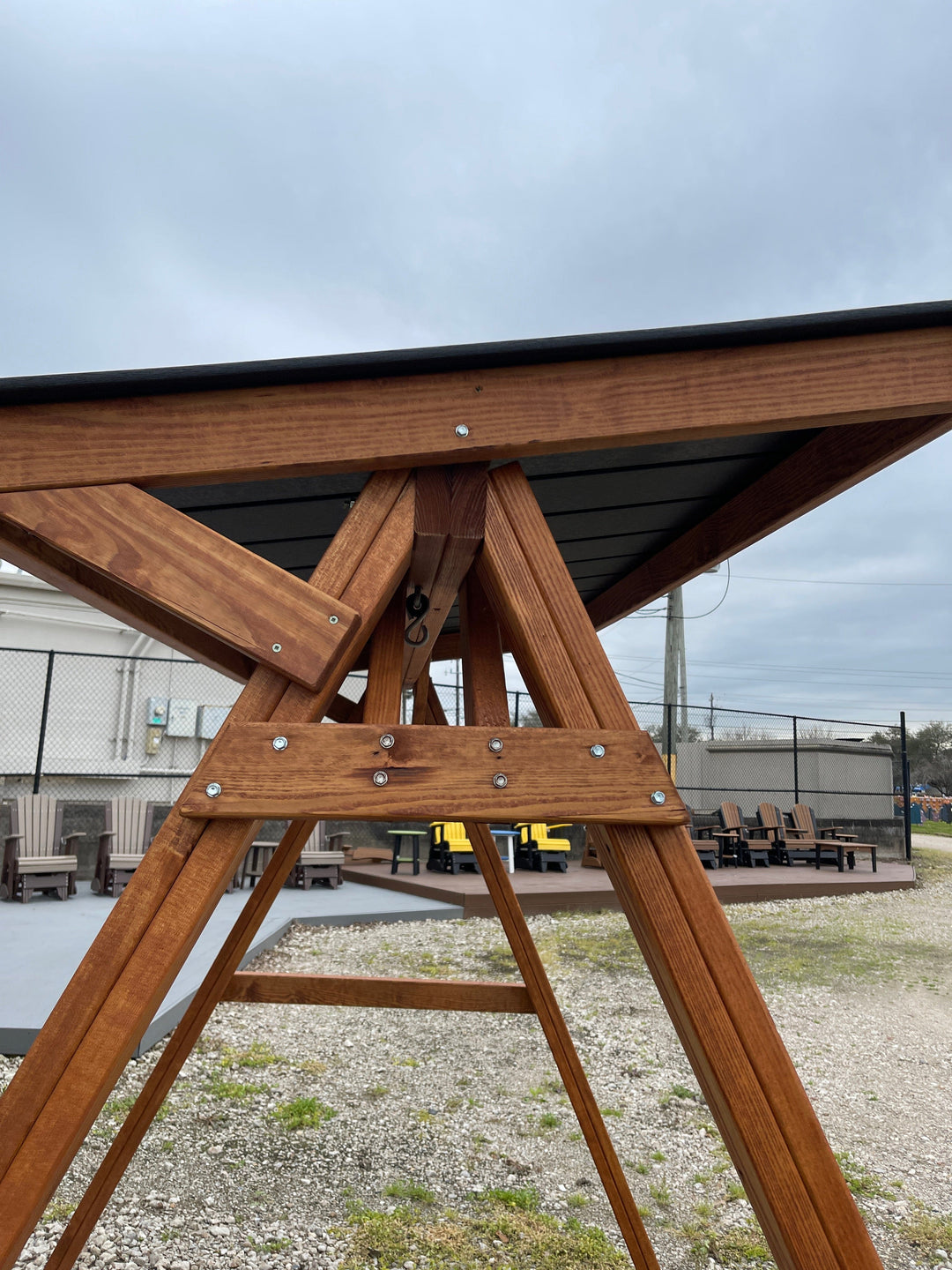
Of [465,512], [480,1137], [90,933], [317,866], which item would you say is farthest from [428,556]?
[317,866]

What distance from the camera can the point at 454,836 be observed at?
1141 cm

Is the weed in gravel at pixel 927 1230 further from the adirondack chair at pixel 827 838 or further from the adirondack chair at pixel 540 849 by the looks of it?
the adirondack chair at pixel 827 838

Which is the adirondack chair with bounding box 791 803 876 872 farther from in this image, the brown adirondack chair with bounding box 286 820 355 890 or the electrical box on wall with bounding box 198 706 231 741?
the electrical box on wall with bounding box 198 706 231 741

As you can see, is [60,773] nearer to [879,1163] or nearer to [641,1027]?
[641,1027]

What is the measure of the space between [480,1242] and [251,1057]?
7.49ft

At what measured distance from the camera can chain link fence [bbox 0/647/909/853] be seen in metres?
12.6

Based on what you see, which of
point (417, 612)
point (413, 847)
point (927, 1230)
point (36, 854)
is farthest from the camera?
point (413, 847)

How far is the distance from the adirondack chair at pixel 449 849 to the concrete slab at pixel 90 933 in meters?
1.28

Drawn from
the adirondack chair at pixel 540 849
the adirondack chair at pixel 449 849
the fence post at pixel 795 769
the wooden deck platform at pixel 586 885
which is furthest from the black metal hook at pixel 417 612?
the fence post at pixel 795 769

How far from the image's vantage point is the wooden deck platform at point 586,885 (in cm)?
955

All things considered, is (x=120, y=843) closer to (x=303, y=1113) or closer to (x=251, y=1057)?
(x=251, y=1057)

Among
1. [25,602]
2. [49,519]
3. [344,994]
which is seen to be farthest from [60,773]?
[49,519]

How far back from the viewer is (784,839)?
14.7 metres

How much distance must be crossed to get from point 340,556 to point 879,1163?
3.79m
